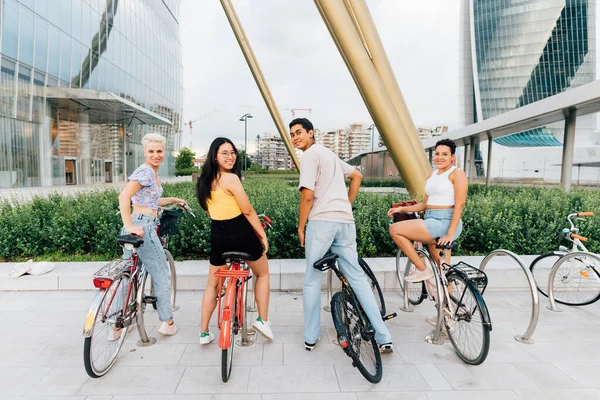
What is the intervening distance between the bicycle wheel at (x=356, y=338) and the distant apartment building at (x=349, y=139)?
536ft

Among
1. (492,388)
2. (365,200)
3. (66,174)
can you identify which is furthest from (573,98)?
(66,174)

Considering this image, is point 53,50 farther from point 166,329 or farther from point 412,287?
point 412,287

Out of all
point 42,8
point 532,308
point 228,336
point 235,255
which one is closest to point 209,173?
point 235,255

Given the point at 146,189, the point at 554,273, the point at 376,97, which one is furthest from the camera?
the point at 376,97

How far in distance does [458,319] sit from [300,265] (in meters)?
2.45

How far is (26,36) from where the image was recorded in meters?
A: 21.2

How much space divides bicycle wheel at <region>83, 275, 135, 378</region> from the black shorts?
0.91 m

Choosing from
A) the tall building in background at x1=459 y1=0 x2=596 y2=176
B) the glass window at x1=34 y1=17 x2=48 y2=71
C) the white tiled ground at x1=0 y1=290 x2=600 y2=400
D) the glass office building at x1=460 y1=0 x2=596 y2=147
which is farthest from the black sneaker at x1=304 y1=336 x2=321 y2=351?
the tall building in background at x1=459 y1=0 x2=596 y2=176

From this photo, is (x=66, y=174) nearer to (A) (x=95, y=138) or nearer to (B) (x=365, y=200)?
(A) (x=95, y=138)

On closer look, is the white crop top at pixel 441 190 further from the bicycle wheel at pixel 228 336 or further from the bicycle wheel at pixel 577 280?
the bicycle wheel at pixel 228 336

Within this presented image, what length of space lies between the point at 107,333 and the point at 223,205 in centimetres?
159

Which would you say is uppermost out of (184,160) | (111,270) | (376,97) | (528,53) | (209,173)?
(528,53)

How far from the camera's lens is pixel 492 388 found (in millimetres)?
2773

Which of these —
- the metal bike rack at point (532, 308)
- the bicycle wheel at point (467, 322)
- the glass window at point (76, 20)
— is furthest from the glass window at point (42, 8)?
the metal bike rack at point (532, 308)
